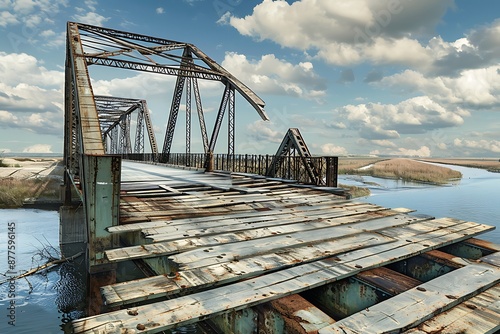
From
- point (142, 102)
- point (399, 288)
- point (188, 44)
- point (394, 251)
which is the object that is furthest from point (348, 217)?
point (142, 102)

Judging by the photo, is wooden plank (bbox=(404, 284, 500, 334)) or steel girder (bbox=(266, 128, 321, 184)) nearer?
wooden plank (bbox=(404, 284, 500, 334))

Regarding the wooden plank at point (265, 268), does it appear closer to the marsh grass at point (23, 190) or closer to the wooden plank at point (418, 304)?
the wooden plank at point (418, 304)

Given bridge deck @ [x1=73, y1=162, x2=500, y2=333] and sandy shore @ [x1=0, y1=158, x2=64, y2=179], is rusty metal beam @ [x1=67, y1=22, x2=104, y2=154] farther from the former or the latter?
sandy shore @ [x1=0, y1=158, x2=64, y2=179]

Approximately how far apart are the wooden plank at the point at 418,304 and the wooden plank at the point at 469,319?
0.11 ft

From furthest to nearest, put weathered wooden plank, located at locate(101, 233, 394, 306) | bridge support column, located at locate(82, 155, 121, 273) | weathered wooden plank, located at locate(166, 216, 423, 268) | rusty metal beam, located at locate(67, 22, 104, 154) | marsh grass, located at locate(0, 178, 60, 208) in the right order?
marsh grass, located at locate(0, 178, 60, 208) < rusty metal beam, located at locate(67, 22, 104, 154) < bridge support column, located at locate(82, 155, 121, 273) < weathered wooden plank, located at locate(166, 216, 423, 268) < weathered wooden plank, located at locate(101, 233, 394, 306)

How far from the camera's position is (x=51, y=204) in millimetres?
26359

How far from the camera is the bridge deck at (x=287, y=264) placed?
2.03 meters

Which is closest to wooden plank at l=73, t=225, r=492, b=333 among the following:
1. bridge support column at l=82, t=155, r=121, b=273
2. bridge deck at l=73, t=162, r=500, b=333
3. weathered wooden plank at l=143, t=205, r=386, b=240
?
bridge deck at l=73, t=162, r=500, b=333

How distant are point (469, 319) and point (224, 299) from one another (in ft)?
5.59

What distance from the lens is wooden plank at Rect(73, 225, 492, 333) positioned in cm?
191

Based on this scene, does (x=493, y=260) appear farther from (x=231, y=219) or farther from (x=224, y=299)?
(x=231, y=219)

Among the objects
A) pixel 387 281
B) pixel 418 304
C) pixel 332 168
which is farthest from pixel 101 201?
pixel 332 168

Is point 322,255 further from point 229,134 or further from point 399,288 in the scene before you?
point 229,134

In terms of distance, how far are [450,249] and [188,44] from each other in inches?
795
